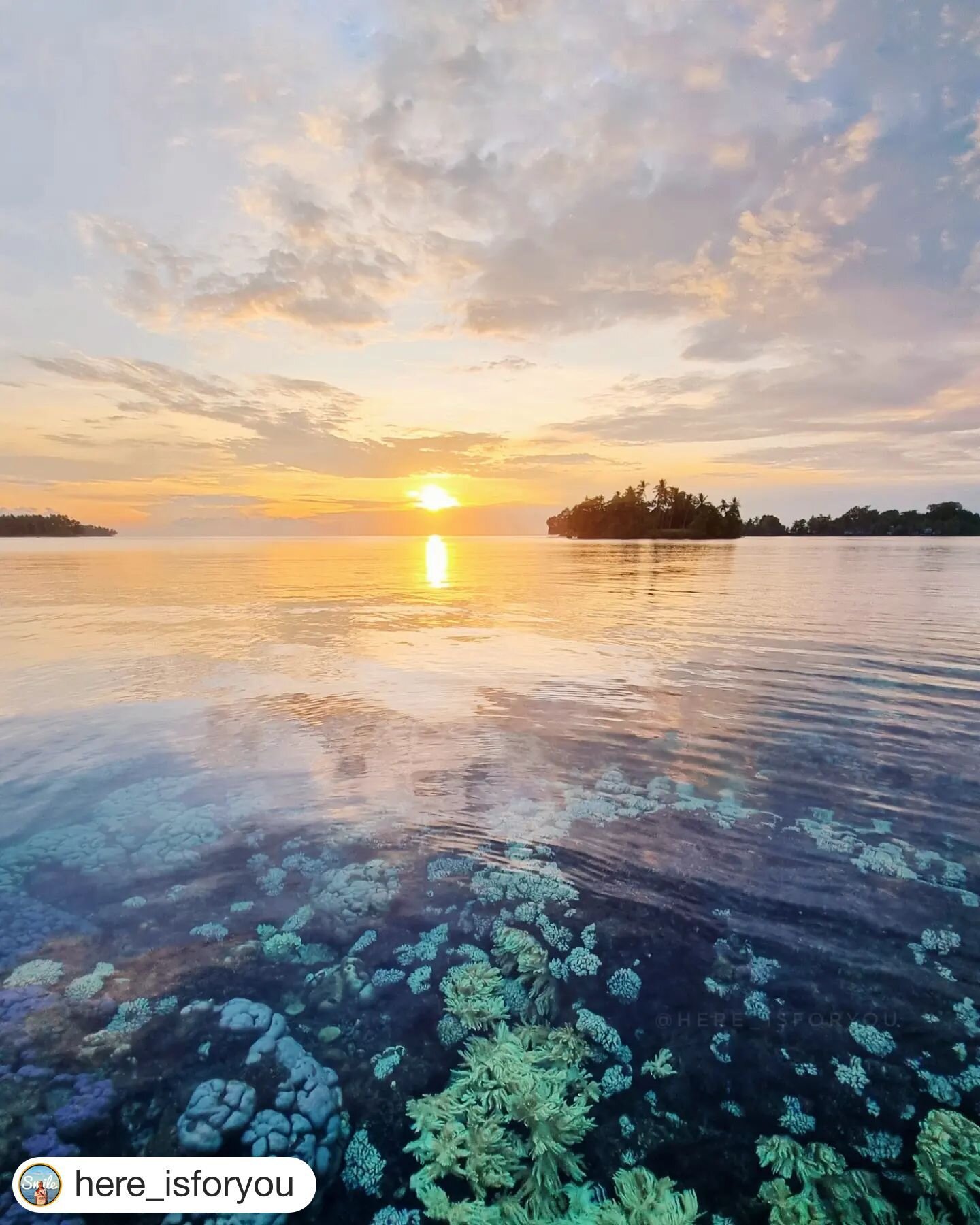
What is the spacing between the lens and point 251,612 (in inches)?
1379

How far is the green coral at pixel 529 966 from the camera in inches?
238

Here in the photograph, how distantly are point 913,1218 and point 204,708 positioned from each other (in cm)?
1672

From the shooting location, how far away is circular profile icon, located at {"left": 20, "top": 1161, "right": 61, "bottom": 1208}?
4324mm

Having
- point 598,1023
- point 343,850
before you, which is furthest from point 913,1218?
point 343,850

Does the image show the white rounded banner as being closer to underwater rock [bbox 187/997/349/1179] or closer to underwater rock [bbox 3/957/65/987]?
underwater rock [bbox 187/997/349/1179]

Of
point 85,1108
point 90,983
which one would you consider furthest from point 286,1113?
point 90,983

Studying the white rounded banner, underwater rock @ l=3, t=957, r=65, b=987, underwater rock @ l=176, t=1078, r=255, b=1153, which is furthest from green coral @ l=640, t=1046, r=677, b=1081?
underwater rock @ l=3, t=957, r=65, b=987

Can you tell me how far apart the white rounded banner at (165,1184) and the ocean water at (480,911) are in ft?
0.36

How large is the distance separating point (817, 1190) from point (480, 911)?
420 centimetres

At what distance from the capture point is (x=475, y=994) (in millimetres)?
6215

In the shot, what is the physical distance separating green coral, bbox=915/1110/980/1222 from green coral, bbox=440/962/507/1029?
3.73 meters

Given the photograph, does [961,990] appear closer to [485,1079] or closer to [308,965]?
[485,1079]

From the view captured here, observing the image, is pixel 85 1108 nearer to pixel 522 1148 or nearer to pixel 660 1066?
pixel 522 1148

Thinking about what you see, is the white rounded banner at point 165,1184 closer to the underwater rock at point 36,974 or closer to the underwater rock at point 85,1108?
the underwater rock at point 85,1108
